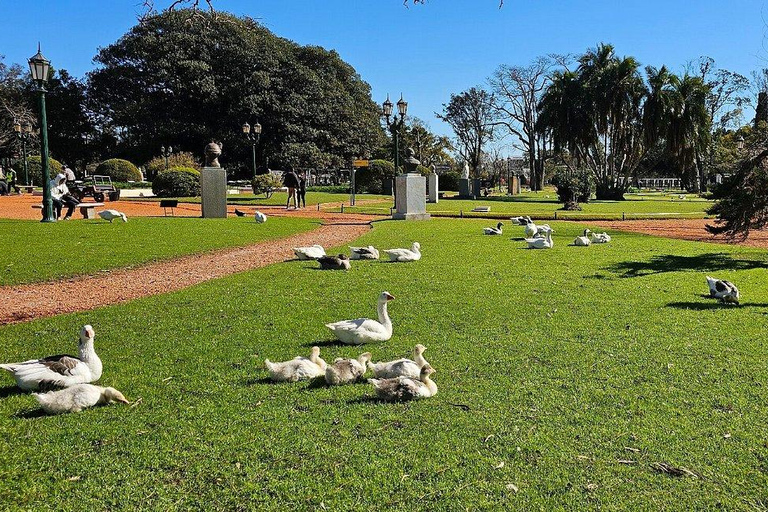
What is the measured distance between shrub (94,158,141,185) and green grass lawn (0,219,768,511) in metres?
48.3

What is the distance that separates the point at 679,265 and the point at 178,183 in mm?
33919

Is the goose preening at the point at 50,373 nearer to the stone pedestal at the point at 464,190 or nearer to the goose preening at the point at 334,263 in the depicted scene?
the goose preening at the point at 334,263

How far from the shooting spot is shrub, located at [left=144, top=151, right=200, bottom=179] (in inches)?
2120

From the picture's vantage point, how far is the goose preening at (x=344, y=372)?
195 inches

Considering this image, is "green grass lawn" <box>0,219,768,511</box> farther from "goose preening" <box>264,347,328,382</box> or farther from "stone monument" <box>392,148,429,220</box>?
"stone monument" <box>392,148,429,220</box>

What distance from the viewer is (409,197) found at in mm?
24688

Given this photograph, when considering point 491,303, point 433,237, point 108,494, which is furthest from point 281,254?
point 108,494

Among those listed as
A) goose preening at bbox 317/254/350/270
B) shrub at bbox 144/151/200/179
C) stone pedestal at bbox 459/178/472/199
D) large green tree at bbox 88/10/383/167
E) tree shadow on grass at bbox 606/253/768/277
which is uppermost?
large green tree at bbox 88/10/383/167

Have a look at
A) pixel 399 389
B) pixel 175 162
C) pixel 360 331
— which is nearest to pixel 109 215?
pixel 360 331


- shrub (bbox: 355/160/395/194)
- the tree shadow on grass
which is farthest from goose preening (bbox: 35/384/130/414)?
shrub (bbox: 355/160/395/194)

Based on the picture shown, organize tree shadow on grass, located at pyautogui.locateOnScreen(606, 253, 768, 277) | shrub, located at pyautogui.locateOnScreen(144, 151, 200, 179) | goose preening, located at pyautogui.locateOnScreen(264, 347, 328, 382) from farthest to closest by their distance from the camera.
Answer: shrub, located at pyautogui.locateOnScreen(144, 151, 200, 179)
tree shadow on grass, located at pyautogui.locateOnScreen(606, 253, 768, 277)
goose preening, located at pyautogui.locateOnScreen(264, 347, 328, 382)

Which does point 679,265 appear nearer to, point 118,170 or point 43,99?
point 43,99

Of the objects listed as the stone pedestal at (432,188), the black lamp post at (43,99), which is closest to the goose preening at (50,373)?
the black lamp post at (43,99)

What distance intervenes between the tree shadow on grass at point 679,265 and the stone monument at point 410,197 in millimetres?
12530
